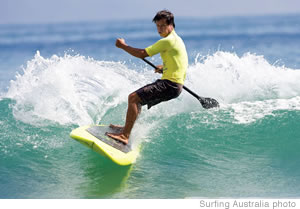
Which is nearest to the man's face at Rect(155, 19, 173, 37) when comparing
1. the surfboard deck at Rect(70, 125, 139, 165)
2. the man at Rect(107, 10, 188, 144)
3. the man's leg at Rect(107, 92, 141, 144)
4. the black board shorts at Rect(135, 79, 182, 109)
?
the man at Rect(107, 10, 188, 144)

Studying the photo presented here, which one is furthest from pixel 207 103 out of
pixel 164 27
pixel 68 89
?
pixel 68 89

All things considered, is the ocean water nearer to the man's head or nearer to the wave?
the wave

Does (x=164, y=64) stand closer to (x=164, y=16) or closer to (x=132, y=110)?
(x=164, y=16)

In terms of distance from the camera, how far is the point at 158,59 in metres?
16.0

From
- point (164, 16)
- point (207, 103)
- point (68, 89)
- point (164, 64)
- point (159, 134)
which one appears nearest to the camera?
point (164, 16)

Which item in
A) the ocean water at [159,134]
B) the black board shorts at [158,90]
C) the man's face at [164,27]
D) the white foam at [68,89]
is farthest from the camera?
the white foam at [68,89]

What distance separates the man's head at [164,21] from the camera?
534 centimetres

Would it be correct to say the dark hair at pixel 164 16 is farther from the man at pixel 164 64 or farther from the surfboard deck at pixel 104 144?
the surfboard deck at pixel 104 144

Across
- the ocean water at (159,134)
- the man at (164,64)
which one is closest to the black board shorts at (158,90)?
the man at (164,64)

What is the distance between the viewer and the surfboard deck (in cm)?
545

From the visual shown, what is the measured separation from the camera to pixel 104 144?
5.55 metres

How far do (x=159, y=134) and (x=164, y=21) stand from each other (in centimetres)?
204

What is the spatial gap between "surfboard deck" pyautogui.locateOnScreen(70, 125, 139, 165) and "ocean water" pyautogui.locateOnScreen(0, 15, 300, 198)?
20 centimetres
